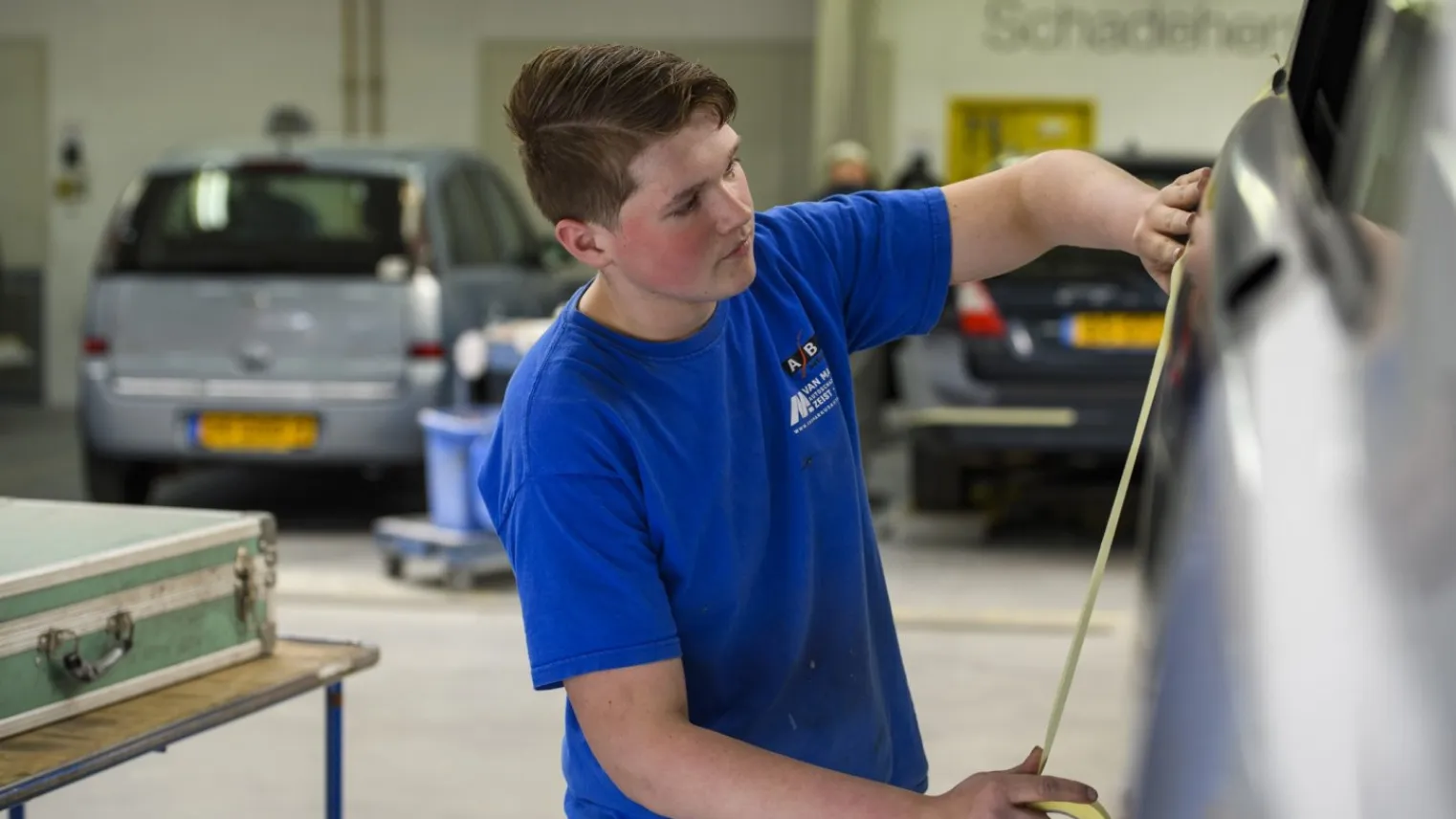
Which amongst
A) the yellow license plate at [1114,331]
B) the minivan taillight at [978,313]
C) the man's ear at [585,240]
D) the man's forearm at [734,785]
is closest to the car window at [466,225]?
the minivan taillight at [978,313]

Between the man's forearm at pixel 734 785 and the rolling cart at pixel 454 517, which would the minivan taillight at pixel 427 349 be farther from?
the man's forearm at pixel 734 785

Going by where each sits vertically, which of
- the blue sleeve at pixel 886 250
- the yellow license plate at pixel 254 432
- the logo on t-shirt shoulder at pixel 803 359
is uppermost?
the blue sleeve at pixel 886 250

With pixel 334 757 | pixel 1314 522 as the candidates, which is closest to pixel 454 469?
pixel 334 757

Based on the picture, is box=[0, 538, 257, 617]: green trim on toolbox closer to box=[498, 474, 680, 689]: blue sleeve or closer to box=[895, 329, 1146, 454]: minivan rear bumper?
box=[498, 474, 680, 689]: blue sleeve

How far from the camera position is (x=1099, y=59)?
40.0ft

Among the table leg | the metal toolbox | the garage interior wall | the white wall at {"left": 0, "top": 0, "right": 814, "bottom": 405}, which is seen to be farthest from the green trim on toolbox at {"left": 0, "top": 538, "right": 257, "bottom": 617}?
the white wall at {"left": 0, "top": 0, "right": 814, "bottom": 405}

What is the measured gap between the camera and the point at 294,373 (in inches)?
278

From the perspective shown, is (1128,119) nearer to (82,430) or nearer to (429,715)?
(82,430)

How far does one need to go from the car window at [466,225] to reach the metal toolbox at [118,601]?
186 inches

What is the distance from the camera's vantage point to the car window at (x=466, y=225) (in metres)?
7.46

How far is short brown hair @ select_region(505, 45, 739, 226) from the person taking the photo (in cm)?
167

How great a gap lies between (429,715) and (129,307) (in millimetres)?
2935

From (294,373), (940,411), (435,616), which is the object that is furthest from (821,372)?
(294,373)

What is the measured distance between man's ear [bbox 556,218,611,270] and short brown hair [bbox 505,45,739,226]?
1 centimetres
